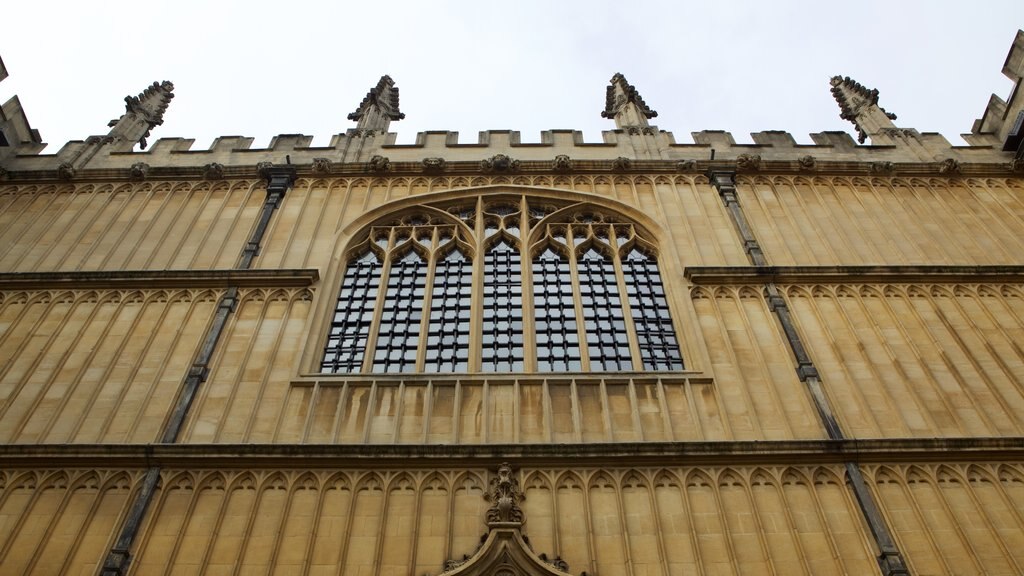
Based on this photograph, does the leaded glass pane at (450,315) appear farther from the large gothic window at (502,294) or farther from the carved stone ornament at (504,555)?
the carved stone ornament at (504,555)

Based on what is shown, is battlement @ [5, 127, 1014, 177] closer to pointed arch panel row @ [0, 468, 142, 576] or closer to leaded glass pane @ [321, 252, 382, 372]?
leaded glass pane @ [321, 252, 382, 372]

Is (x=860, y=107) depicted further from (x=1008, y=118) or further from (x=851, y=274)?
(x=851, y=274)

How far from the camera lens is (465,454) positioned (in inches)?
358

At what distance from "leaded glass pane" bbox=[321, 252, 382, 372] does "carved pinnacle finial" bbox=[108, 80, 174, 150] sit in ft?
22.2

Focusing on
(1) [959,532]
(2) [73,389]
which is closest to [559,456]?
(1) [959,532]

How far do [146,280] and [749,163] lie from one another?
10404 mm

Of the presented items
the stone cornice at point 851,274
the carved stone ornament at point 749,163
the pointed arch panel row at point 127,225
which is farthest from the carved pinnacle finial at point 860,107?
the pointed arch panel row at point 127,225

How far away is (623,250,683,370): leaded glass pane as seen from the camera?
11.1 m

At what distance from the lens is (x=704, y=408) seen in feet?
32.9

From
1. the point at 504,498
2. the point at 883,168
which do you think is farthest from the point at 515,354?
the point at 883,168

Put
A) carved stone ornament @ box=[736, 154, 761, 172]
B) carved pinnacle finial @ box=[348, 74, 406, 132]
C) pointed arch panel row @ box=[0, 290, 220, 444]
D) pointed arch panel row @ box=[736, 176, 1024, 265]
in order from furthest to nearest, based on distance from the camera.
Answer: carved pinnacle finial @ box=[348, 74, 406, 132]
carved stone ornament @ box=[736, 154, 761, 172]
pointed arch panel row @ box=[736, 176, 1024, 265]
pointed arch panel row @ box=[0, 290, 220, 444]

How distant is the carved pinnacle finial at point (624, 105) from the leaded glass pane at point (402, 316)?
21.2 ft

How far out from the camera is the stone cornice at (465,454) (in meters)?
9.09

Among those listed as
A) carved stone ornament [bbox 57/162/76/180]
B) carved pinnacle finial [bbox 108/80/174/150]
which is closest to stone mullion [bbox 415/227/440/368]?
carved stone ornament [bbox 57/162/76/180]
